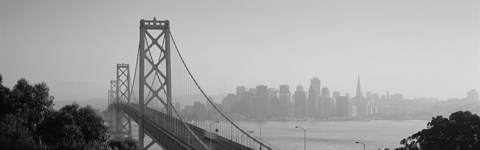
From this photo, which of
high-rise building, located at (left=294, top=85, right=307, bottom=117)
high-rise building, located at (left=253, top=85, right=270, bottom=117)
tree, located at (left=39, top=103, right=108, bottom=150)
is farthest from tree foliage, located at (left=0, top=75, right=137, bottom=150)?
high-rise building, located at (left=294, top=85, right=307, bottom=117)

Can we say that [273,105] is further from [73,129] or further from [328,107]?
[73,129]

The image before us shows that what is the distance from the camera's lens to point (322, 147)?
196 feet

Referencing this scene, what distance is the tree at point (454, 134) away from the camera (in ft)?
71.1

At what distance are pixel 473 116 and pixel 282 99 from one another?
167 meters

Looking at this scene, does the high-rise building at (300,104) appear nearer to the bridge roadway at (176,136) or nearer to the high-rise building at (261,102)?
the high-rise building at (261,102)

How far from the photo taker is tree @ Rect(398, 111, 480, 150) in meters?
21.7

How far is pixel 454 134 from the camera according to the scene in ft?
72.5

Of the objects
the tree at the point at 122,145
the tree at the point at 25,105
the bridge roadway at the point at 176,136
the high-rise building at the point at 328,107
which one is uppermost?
the tree at the point at 25,105

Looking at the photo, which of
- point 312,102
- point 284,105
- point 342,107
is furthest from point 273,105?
point 342,107

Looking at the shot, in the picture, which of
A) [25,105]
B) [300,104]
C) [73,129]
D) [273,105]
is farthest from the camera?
[300,104]

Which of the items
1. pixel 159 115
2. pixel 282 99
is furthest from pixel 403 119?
pixel 159 115

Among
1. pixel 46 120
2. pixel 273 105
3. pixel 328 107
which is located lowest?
pixel 328 107

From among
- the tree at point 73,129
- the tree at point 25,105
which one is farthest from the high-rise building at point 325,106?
the tree at point 25,105

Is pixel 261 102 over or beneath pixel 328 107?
over
